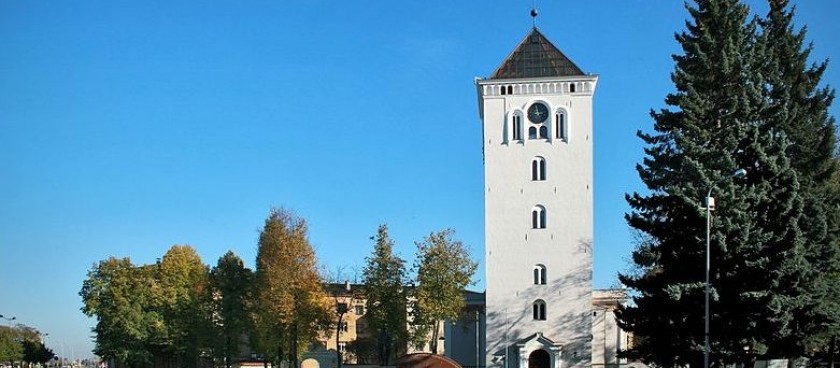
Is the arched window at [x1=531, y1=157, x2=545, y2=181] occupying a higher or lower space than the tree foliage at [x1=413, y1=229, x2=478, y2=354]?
higher

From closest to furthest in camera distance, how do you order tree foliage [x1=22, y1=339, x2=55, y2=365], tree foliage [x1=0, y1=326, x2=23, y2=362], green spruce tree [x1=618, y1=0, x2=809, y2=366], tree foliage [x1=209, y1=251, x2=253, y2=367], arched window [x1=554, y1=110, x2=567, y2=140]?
green spruce tree [x1=618, y1=0, x2=809, y2=366]
arched window [x1=554, y1=110, x2=567, y2=140]
tree foliage [x1=209, y1=251, x2=253, y2=367]
tree foliage [x1=0, y1=326, x2=23, y2=362]
tree foliage [x1=22, y1=339, x2=55, y2=365]

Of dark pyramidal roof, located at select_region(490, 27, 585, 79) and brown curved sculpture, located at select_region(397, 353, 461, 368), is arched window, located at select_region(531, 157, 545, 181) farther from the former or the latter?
brown curved sculpture, located at select_region(397, 353, 461, 368)

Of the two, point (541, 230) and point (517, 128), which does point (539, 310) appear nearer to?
point (541, 230)

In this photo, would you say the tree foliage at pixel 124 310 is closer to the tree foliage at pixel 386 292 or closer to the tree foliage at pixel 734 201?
the tree foliage at pixel 386 292

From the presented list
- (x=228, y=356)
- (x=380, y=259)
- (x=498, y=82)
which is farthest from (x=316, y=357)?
(x=498, y=82)

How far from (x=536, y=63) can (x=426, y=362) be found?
85.0ft

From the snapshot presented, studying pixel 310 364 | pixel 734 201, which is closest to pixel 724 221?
pixel 734 201

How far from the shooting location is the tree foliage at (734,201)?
36094mm

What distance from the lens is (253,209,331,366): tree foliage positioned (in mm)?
55562

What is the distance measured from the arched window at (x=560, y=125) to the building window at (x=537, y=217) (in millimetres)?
4765

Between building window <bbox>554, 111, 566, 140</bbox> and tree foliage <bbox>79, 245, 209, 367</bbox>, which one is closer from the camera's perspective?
building window <bbox>554, 111, 566, 140</bbox>

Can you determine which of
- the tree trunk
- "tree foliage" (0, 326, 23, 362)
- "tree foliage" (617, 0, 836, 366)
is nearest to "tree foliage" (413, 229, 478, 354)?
the tree trunk

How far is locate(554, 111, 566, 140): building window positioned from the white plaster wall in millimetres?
364

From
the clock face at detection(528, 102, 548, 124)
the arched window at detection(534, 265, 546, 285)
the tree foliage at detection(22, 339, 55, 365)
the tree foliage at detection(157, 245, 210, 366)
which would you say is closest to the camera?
the arched window at detection(534, 265, 546, 285)
